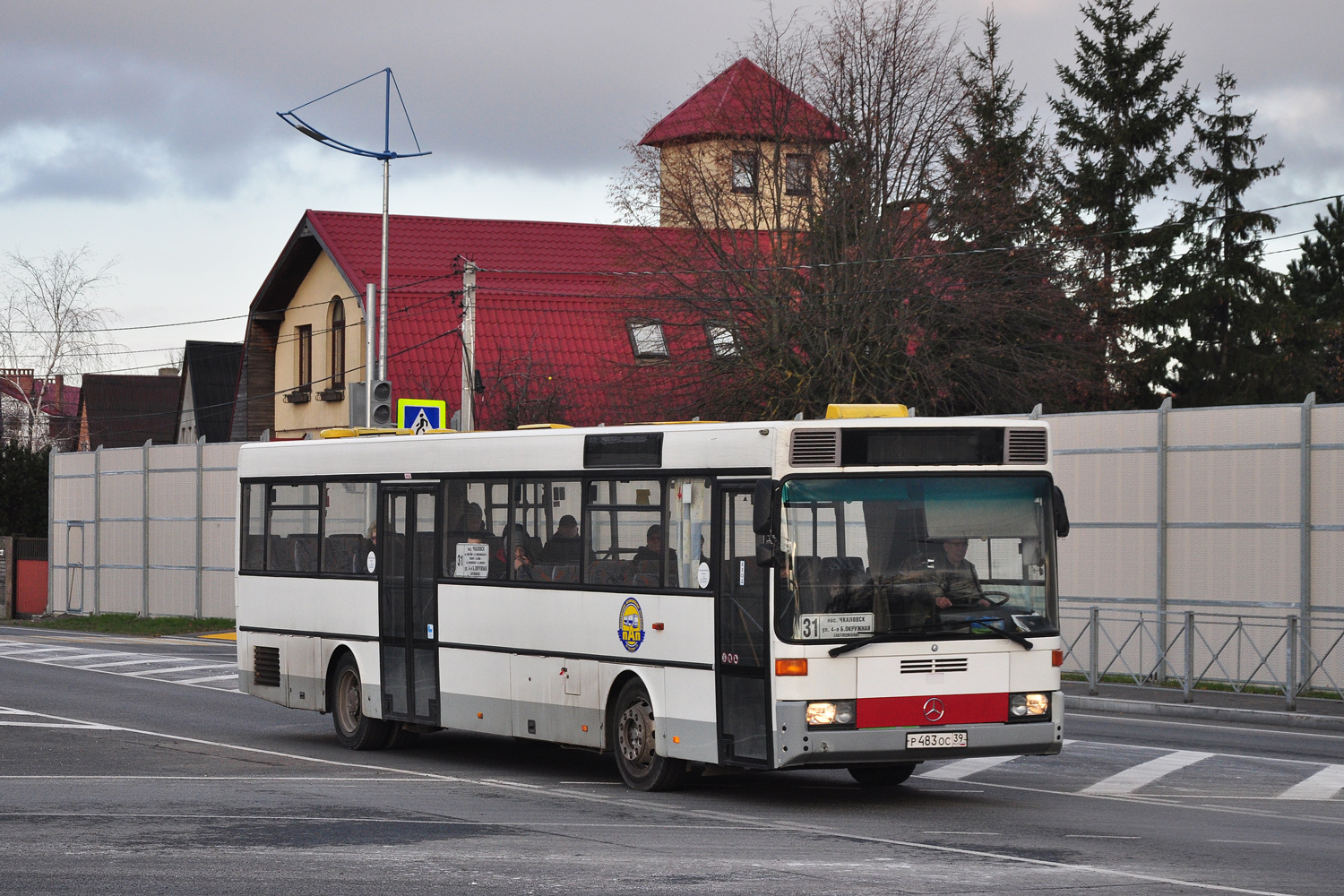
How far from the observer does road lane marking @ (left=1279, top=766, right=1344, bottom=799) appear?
13172mm

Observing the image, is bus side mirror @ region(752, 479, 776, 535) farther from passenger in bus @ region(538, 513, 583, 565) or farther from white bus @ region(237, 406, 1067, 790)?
passenger in bus @ region(538, 513, 583, 565)

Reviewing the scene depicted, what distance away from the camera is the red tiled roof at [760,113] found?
117 ft

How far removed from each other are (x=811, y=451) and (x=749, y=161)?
2550 centimetres

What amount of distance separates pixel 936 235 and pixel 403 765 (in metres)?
23.6

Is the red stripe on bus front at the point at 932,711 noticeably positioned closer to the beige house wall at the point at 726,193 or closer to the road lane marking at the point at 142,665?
the road lane marking at the point at 142,665

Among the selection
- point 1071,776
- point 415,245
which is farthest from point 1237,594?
point 415,245

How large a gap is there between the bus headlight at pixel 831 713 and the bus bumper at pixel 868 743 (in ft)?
0.13

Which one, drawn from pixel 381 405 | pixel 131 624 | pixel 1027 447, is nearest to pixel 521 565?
pixel 1027 447

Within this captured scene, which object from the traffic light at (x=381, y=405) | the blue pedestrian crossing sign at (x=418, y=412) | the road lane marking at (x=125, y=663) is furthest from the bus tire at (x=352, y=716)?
the traffic light at (x=381, y=405)

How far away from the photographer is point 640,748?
13.0 metres

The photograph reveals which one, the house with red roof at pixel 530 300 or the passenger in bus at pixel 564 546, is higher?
the house with red roof at pixel 530 300

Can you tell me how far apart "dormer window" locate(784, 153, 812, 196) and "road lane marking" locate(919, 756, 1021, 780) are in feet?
72.2

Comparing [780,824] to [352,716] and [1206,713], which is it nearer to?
[352,716]

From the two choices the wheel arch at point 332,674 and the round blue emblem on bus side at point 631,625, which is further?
the wheel arch at point 332,674
